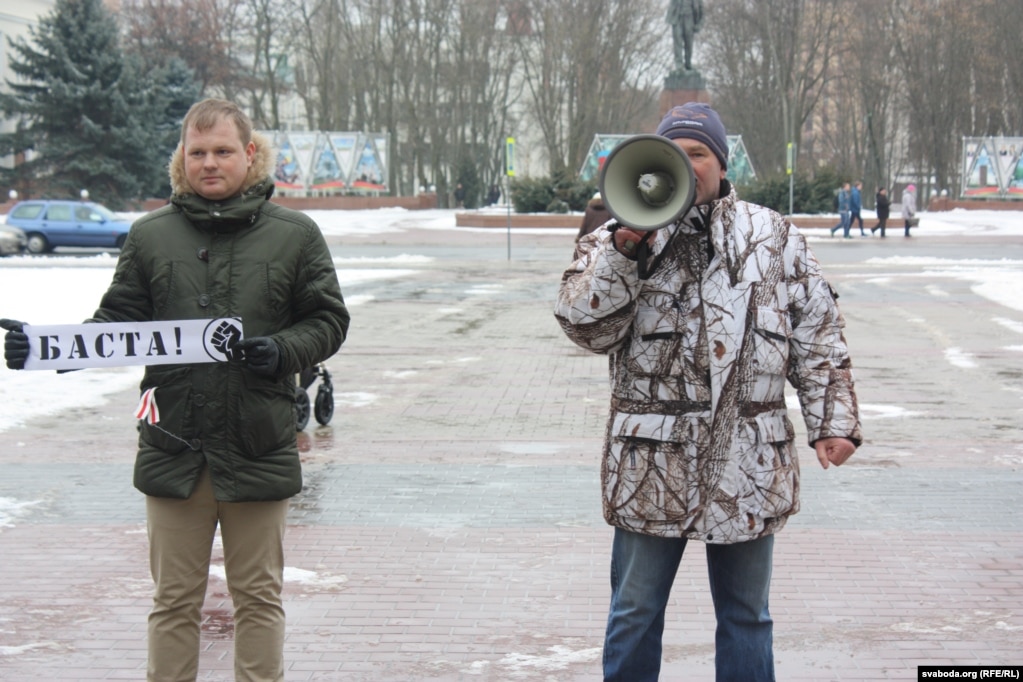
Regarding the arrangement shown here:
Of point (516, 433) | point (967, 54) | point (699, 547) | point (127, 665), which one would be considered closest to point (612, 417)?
point (127, 665)

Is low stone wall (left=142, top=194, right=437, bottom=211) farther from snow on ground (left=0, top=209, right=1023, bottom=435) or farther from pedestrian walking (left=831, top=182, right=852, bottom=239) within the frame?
pedestrian walking (left=831, top=182, right=852, bottom=239)

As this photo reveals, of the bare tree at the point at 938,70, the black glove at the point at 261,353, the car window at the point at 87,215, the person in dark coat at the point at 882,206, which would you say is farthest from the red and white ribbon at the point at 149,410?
the bare tree at the point at 938,70

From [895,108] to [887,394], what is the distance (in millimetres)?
75015

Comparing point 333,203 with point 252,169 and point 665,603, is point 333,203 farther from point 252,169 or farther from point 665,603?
point 665,603

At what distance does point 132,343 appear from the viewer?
373 centimetres

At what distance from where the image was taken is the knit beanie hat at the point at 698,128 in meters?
3.55

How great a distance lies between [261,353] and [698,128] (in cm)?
134

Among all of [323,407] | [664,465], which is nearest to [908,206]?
[323,407]

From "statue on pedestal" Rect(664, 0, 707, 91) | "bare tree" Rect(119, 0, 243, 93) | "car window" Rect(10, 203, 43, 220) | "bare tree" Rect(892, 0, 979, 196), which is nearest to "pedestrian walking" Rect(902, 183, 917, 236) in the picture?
"statue on pedestal" Rect(664, 0, 707, 91)

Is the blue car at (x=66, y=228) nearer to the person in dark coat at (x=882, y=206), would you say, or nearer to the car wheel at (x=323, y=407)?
the person in dark coat at (x=882, y=206)

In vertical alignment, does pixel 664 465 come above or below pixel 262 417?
below

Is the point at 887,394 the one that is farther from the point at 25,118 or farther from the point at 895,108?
the point at 895,108

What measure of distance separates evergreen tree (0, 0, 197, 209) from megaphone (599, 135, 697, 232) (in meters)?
50.7

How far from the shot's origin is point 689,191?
3334 mm
